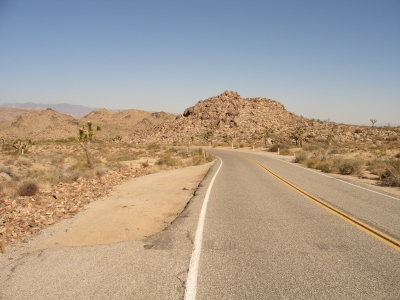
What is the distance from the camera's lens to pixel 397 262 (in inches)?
183

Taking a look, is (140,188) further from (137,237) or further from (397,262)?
(397,262)

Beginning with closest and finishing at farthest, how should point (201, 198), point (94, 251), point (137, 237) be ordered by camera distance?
1. point (94, 251)
2. point (137, 237)
3. point (201, 198)

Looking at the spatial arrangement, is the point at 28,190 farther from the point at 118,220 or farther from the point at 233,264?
the point at 233,264

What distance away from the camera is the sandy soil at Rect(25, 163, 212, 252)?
6305 millimetres

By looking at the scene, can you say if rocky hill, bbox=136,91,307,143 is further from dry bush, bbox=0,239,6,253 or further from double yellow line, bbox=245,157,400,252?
dry bush, bbox=0,239,6,253

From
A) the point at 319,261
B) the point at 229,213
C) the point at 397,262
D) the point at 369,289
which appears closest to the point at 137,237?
the point at 229,213

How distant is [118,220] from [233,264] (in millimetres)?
4058

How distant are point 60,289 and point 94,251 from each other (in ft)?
4.63

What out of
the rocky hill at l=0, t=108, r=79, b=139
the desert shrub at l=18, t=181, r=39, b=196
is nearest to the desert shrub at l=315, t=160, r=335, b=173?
the desert shrub at l=18, t=181, r=39, b=196

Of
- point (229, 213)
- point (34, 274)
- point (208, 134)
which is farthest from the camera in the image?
point (208, 134)

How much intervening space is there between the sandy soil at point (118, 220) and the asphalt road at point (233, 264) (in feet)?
1.92

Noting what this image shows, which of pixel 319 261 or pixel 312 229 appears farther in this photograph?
pixel 312 229

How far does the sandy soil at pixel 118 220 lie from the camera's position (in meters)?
6.30

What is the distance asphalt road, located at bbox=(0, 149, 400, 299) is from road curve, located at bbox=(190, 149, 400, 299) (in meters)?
0.01
